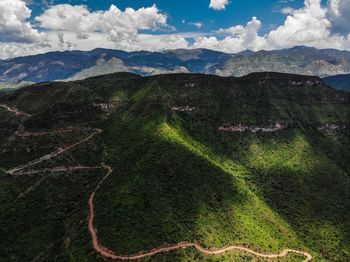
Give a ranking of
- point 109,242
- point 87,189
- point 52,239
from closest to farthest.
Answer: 1. point 109,242
2. point 52,239
3. point 87,189

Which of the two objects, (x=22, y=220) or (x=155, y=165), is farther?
(x=155, y=165)

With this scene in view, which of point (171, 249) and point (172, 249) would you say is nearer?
point (171, 249)

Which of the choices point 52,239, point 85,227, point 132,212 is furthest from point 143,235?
point 52,239

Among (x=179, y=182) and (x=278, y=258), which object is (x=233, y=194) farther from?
(x=278, y=258)

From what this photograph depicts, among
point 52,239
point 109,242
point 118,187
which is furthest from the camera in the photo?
point 118,187

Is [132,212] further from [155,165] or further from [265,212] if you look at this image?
[265,212]

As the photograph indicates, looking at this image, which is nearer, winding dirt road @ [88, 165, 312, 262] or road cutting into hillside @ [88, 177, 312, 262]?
road cutting into hillside @ [88, 177, 312, 262]

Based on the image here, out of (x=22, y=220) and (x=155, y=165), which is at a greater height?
(x=155, y=165)

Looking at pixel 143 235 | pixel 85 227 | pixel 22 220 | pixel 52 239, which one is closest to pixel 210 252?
pixel 143 235

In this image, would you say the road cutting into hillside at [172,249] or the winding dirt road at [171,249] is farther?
the winding dirt road at [171,249]
